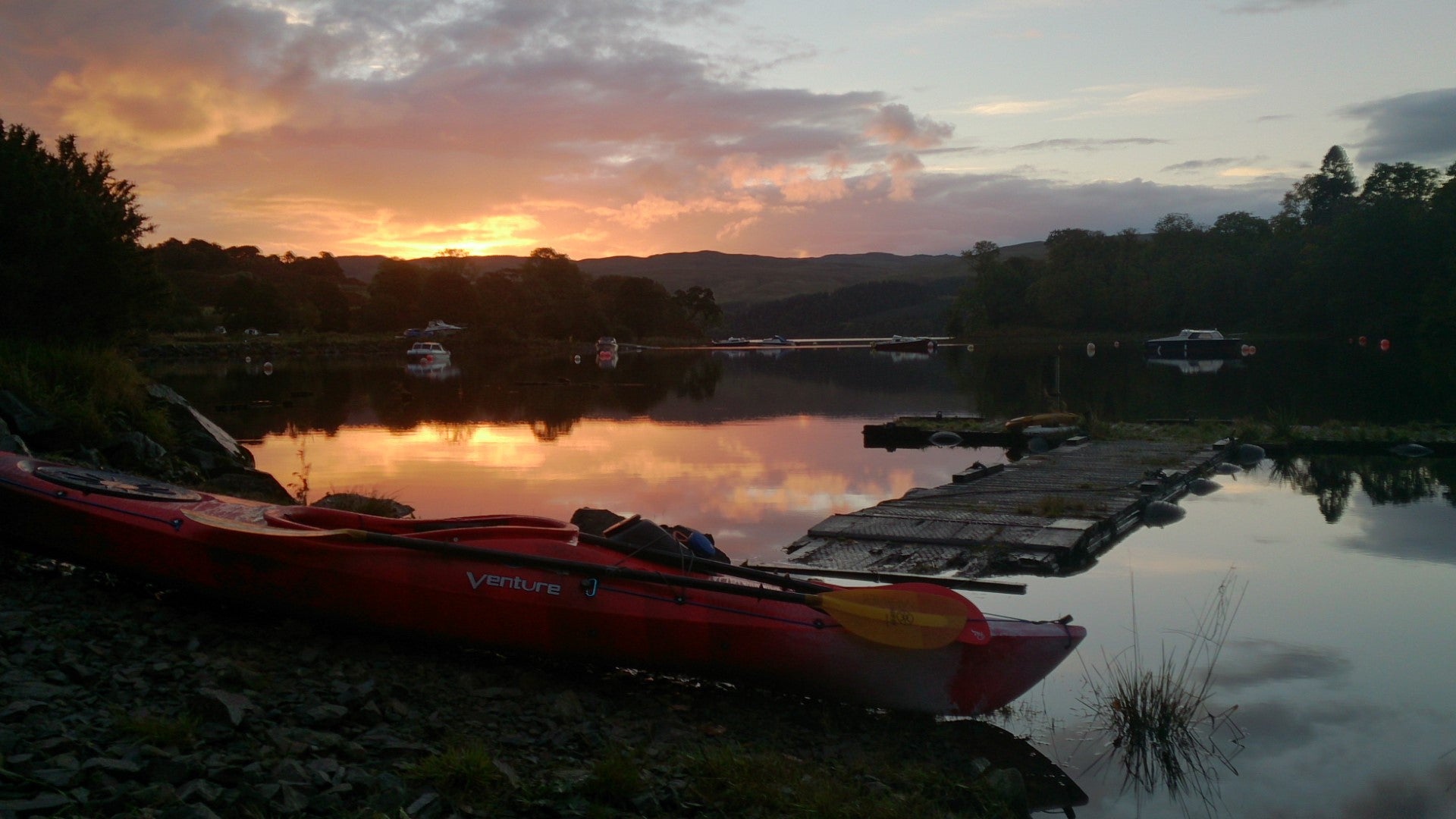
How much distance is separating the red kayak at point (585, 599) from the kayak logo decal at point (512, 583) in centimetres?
1

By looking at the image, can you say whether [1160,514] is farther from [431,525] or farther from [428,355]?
[428,355]

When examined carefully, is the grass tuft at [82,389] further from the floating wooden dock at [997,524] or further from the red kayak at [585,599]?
the floating wooden dock at [997,524]

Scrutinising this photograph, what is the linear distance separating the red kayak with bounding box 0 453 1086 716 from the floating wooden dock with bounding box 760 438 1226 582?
2.35m

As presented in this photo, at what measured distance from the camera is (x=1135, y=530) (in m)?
14.6

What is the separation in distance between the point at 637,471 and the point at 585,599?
13903 mm

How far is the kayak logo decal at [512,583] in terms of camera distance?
768 centimetres

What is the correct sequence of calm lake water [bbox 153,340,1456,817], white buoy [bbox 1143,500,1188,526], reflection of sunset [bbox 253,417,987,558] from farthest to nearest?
reflection of sunset [bbox 253,417,987,558]
white buoy [bbox 1143,500,1188,526]
calm lake water [bbox 153,340,1456,817]

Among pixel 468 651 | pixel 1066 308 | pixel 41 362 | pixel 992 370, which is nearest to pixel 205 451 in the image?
pixel 41 362

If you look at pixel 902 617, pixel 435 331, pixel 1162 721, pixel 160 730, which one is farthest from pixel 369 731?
pixel 435 331

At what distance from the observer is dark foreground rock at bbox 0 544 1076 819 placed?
4.77 metres

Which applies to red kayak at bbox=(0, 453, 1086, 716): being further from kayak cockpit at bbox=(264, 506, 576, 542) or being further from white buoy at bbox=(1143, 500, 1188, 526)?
white buoy at bbox=(1143, 500, 1188, 526)

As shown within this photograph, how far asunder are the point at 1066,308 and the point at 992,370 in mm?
67940

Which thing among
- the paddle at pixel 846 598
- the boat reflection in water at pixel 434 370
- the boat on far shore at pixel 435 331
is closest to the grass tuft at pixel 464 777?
the paddle at pixel 846 598

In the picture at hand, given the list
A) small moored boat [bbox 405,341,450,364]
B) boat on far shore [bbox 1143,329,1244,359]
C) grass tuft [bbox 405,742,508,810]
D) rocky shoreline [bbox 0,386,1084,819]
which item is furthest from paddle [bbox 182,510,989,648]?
boat on far shore [bbox 1143,329,1244,359]
